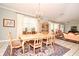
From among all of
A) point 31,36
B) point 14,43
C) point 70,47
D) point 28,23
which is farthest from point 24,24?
point 70,47

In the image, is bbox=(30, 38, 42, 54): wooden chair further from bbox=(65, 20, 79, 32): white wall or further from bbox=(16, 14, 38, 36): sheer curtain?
bbox=(65, 20, 79, 32): white wall

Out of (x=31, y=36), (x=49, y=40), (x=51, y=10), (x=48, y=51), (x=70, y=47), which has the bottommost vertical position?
(x=48, y=51)

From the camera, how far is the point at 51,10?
2170mm

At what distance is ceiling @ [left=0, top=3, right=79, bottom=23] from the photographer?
2115 millimetres

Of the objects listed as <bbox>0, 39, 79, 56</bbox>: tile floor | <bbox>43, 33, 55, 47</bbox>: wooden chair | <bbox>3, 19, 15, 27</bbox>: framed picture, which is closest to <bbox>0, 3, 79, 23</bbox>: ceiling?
<bbox>3, 19, 15, 27</bbox>: framed picture

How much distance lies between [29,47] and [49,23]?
713 mm

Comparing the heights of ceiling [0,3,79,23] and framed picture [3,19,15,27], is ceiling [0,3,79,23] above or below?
above

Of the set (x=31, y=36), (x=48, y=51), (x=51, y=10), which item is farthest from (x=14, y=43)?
(x=51, y=10)

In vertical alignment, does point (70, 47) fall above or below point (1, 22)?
below

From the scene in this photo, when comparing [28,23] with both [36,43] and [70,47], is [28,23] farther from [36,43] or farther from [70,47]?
[70,47]

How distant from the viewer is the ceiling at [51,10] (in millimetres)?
2115

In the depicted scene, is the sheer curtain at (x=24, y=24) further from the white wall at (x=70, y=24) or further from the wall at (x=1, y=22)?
the white wall at (x=70, y=24)

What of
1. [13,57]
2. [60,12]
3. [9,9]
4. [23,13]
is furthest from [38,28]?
[13,57]

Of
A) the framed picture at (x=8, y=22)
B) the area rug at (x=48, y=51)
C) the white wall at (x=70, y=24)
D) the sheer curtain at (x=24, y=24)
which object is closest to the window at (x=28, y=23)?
the sheer curtain at (x=24, y=24)
